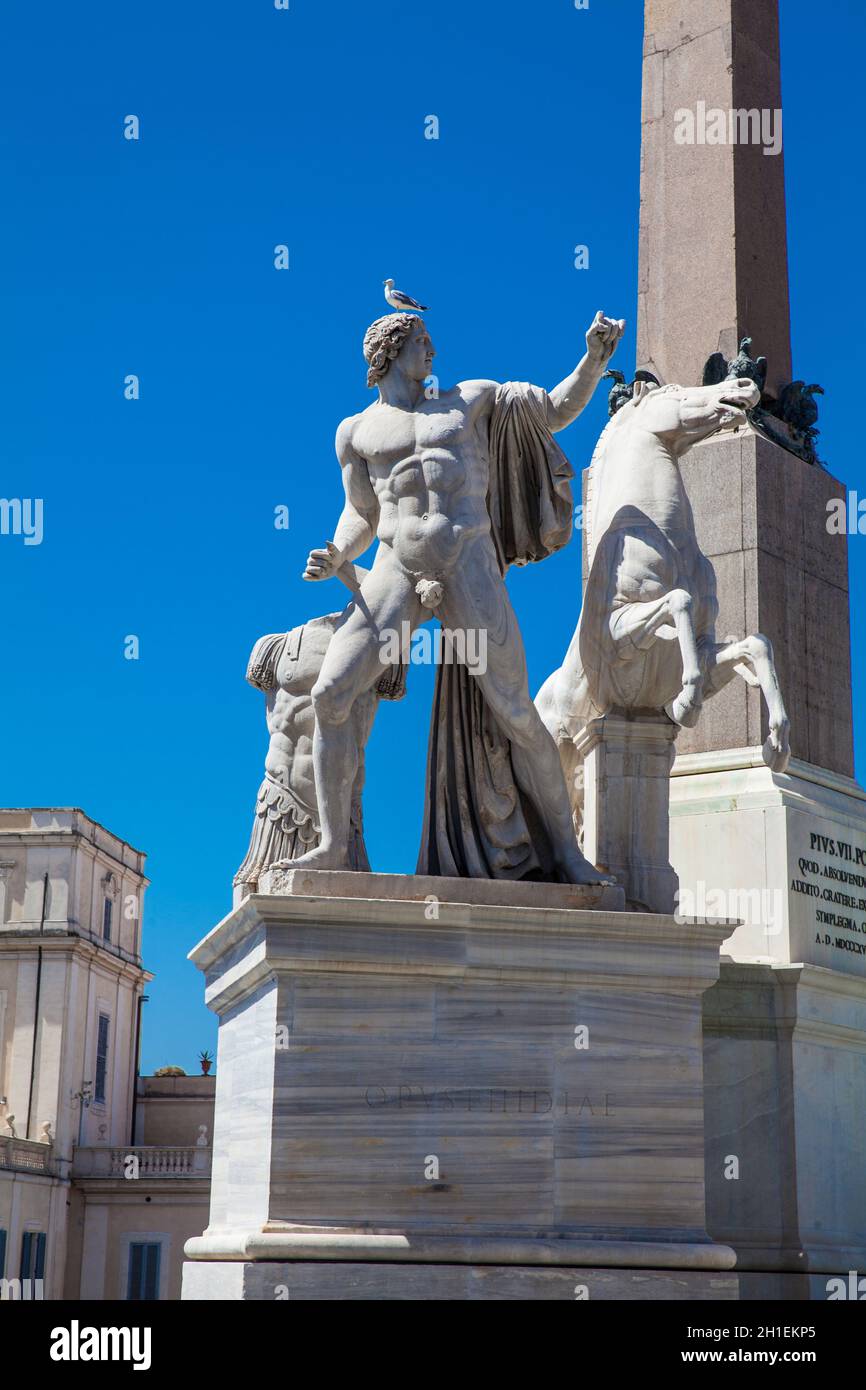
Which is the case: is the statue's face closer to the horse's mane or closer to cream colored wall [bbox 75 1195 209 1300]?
the horse's mane

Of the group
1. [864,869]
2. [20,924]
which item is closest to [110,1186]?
[20,924]

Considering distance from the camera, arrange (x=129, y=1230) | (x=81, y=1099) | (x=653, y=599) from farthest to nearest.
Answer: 1. (x=81, y=1099)
2. (x=129, y=1230)
3. (x=653, y=599)

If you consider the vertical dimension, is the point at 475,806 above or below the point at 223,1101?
above

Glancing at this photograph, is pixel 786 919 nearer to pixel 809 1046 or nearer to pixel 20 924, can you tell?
pixel 809 1046

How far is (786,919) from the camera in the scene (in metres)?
11.1

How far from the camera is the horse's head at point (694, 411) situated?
35.3ft

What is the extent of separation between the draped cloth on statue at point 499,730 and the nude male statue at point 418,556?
11 centimetres

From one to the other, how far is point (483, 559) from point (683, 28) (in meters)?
6.28

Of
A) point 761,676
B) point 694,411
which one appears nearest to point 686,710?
point 761,676

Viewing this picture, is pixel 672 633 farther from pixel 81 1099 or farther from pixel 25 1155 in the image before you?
pixel 81 1099

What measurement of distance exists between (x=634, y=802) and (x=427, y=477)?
→ 6.82 feet

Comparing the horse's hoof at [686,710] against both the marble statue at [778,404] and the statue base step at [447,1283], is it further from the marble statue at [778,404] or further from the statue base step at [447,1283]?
the marble statue at [778,404]

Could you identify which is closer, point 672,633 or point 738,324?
point 672,633

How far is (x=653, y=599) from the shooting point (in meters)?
10.4
